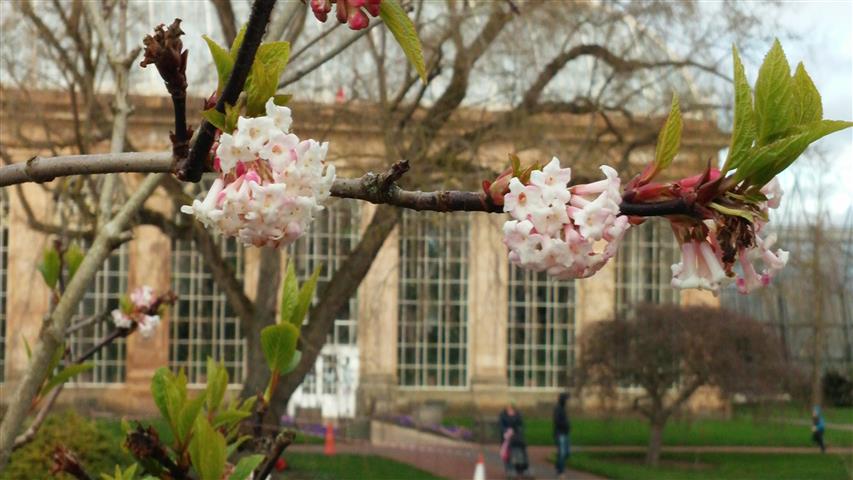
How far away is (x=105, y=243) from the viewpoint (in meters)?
4.52

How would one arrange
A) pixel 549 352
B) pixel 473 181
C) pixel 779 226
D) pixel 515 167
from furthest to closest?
pixel 549 352, pixel 779 226, pixel 473 181, pixel 515 167

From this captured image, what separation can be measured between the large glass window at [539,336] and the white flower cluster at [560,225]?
2902 centimetres

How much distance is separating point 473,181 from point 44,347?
8376 millimetres

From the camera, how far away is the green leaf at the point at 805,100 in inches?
64.8

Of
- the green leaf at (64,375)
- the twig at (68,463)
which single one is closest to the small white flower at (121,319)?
the green leaf at (64,375)

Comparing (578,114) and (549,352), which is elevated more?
(578,114)

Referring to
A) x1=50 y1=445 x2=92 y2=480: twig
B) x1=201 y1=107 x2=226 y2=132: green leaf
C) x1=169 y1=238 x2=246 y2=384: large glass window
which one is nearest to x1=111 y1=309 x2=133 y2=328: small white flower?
x1=50 y1=445 x2=92 y2=480: twig

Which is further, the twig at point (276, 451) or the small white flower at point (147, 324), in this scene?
the small white flower at point (147, 324)

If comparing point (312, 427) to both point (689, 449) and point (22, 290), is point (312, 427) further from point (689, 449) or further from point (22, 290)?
point (22, 290)

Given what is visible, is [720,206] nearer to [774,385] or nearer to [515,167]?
[515,167]

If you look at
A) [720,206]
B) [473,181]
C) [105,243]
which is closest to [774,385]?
[473,181]

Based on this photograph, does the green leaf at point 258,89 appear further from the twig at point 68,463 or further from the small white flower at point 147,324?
the small white flower at point 147,324

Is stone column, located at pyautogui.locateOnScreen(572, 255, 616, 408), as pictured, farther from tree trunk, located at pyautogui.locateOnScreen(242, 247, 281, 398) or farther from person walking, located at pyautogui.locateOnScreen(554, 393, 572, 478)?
tree trunk, located at pyautogui.locateOnScreen(242, 247, 281, 398)

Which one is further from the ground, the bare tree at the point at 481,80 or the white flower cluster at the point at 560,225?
the bare tree at the point at 481,80
